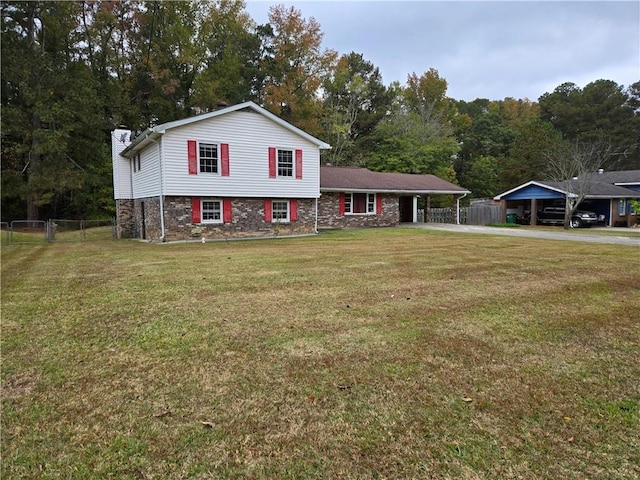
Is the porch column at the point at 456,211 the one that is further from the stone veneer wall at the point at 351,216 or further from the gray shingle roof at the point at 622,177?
the gray shingle roof at the point at 622,177

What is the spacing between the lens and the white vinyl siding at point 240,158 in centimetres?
1541

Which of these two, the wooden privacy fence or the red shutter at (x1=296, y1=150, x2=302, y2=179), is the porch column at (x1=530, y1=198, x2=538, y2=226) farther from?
the red shutter at (x1=296, y1=150, x2=302, y2=179)

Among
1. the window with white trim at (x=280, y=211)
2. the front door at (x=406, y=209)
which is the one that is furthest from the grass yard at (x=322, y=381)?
the front door at (x=406, y=209)

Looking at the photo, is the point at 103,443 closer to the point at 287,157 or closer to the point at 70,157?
the point at 287,157

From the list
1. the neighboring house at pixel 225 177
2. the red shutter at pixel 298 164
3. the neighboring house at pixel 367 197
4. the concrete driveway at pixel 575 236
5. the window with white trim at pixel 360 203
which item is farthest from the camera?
the window with white trim at pixel 360 203

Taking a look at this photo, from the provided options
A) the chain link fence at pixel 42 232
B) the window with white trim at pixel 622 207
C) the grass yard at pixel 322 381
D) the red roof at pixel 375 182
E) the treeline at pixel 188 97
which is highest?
the treeline at pixel 188 97

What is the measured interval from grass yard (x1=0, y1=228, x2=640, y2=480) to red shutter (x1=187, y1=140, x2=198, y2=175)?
31.8 ft

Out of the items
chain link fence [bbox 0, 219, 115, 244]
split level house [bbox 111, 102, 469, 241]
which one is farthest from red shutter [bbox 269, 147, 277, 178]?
chain link fence [bbox 0, 219, 115, 244]

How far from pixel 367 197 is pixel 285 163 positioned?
7.00 m

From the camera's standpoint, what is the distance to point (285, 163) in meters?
18.0

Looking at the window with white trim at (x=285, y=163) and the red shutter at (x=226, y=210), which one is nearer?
the red shutter at (x=226, y=210)

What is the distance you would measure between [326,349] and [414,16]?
16934 millimetres

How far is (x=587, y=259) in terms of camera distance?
9672mm

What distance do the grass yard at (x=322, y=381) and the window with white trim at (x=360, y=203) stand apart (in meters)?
16.3
